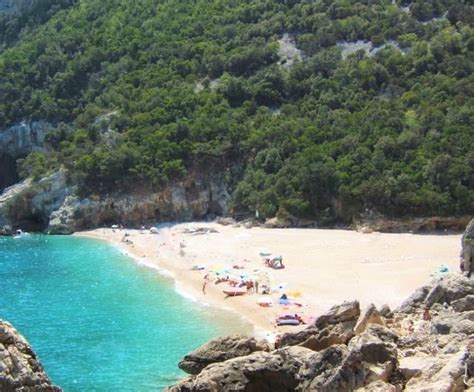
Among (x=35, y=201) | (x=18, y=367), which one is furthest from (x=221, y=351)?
(x=35, y=201)

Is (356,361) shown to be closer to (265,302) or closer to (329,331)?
(329,331)

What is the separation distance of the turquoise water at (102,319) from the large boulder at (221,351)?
12.6 feet

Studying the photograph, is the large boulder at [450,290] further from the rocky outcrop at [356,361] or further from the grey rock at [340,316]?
the grey rock at [340,316]

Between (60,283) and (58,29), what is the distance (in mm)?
60654

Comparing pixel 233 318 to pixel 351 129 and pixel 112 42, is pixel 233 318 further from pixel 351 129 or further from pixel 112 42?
pixel 112 42

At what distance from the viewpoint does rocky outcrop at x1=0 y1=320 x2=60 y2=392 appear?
11.9 m

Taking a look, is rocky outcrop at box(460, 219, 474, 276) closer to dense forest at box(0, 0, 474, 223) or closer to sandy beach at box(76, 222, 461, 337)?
sandy beach at box(76, 222, 461, 337)

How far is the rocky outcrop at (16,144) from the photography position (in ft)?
266

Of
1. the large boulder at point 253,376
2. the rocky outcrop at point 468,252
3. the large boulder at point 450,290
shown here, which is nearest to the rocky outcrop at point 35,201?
the rocky outcrop at point 468,252

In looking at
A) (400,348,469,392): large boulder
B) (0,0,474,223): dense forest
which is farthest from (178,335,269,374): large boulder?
(0,0,474,223): dense forest

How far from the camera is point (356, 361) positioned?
1606cm

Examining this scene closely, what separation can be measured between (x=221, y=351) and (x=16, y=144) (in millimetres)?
66632

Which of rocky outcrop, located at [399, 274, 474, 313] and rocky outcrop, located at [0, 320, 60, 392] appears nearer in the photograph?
rocky outcrop, located at [0, 320, 60, 392]

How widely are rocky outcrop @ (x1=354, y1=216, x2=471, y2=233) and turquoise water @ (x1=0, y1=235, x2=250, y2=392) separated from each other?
18653 millimetres
